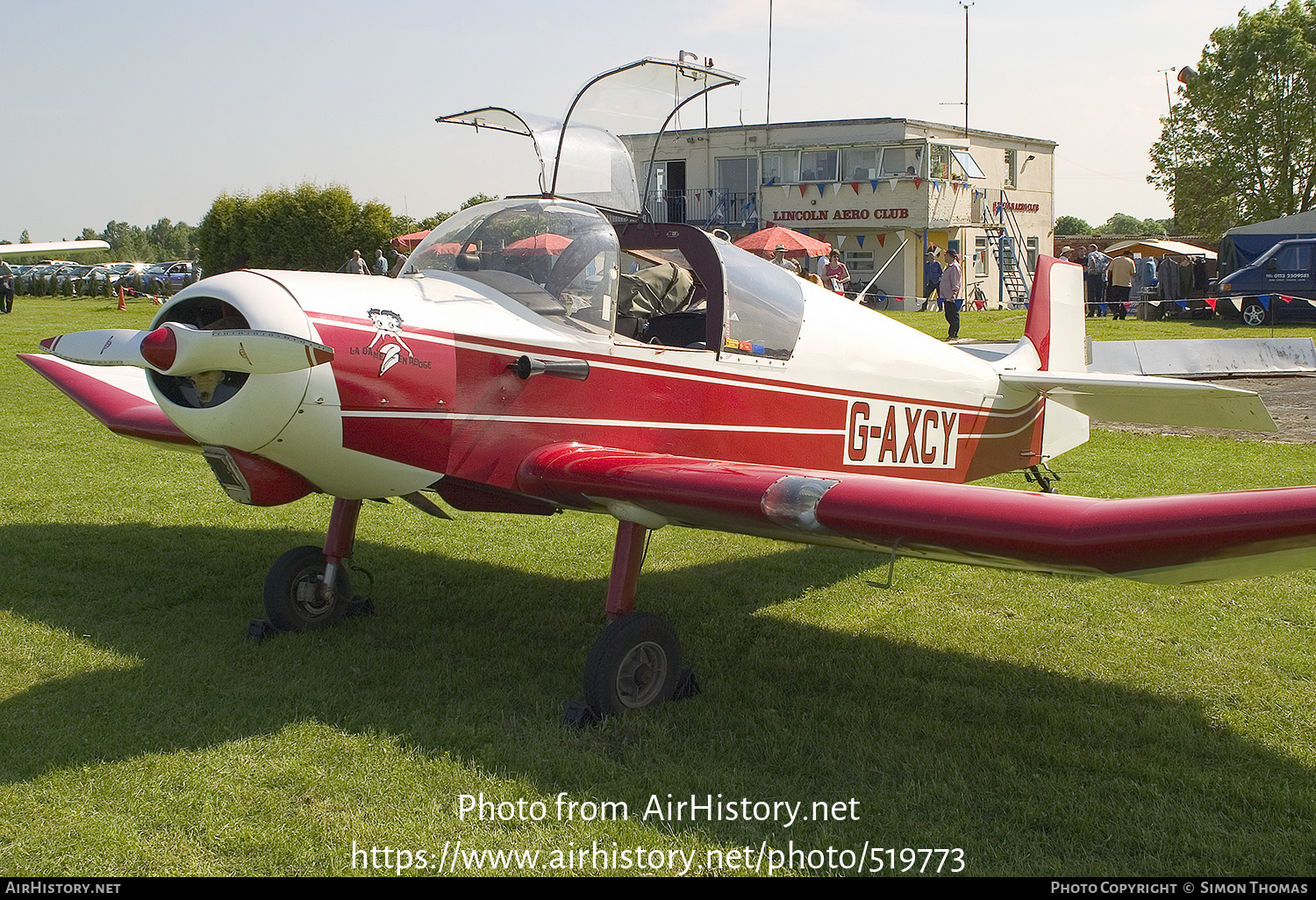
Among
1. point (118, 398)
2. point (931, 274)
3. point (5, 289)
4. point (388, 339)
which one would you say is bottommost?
point (118, 398)

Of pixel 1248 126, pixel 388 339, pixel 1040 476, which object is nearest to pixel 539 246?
pixel 388 339

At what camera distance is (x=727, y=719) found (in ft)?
15.1

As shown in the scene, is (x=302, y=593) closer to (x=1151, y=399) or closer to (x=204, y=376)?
(x=204, y=376)

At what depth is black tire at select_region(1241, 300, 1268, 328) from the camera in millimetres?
24141

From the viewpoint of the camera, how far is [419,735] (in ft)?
14.3

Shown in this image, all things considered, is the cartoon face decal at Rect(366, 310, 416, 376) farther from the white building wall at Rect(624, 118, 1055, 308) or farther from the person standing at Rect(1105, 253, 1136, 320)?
the white building wall at Rect(624, 118, 1055, 308)

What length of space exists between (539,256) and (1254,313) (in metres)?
24.1

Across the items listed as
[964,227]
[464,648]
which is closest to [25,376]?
[464,648]

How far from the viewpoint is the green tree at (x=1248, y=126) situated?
50.8m

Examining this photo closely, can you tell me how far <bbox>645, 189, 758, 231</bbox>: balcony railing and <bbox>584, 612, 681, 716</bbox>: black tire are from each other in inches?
1444

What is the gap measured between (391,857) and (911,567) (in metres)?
4.61

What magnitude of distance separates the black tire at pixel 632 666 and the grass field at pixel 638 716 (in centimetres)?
13

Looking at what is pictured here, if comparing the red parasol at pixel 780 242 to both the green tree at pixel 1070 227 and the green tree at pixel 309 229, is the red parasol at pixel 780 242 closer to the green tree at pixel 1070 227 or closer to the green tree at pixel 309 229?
the green tree at pixel 309 229

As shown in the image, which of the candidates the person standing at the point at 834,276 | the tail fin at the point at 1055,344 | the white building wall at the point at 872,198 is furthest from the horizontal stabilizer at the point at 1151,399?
the white building wall at the point at 872,198
